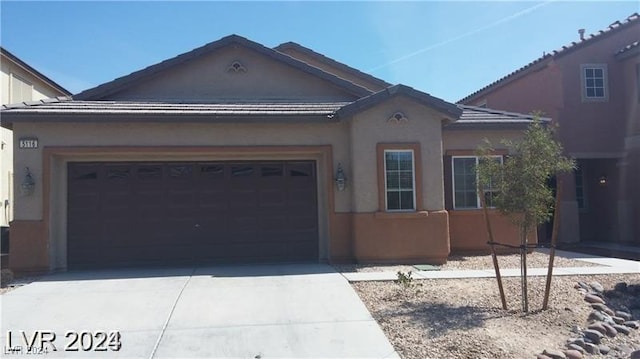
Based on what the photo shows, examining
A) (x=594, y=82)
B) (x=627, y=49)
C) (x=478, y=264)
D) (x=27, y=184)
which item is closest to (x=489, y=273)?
(x=478, y=264)

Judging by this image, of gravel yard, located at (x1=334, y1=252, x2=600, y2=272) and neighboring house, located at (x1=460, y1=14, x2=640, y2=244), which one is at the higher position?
neighboring house, located at (x1=460, y1=14, x2=640, y2=244)

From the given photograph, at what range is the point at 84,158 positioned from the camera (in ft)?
37.4

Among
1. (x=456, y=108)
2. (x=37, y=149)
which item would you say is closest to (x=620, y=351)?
(x=456, y=108)

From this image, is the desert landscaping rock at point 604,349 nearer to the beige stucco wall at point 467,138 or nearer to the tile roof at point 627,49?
the beige stucco wall at point 467,138

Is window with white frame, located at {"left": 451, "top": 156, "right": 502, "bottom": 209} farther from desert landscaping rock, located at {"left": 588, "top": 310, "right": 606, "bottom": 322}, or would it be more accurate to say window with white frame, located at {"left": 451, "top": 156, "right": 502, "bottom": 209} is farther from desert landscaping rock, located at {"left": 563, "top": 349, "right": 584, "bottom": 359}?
desert landscaping rock, located at {"left": 563, "top": 349, "right": 584, "bottom": 359}

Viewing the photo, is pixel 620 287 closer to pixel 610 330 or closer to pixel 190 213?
pixel 610 330

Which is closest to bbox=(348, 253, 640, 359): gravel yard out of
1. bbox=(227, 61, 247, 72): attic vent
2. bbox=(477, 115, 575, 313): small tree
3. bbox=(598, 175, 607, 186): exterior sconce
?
bbox=(477, 115, 575, 313): small tree

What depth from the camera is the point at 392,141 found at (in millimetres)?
11539

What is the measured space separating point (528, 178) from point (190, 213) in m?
7.49

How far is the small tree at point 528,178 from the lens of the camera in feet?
24.2

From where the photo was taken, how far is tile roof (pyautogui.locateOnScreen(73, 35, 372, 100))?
500 inches

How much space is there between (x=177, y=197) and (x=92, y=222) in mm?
1932

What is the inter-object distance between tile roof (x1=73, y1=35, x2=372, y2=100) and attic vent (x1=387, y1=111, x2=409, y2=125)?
203cm

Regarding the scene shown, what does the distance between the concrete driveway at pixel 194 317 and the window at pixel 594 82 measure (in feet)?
40.0
